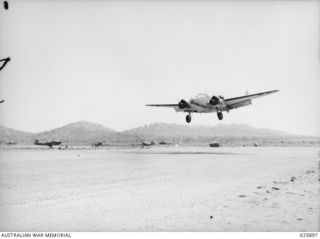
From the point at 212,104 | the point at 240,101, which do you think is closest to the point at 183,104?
the point at 212,104

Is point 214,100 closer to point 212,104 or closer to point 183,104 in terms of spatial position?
point 212,104

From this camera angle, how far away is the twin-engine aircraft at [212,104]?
50.2 m

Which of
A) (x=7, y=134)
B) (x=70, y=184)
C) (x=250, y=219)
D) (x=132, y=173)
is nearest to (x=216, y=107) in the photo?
(x=132, y=173)

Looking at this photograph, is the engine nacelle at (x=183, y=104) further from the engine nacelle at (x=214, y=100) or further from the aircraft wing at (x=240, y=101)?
the aircraft wing at (x=240, y=101)

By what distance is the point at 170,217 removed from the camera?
1288 centimetres

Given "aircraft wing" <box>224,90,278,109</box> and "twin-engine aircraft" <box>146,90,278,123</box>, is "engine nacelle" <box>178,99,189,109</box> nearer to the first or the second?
"twin-engine aircraft" <box>146,90,278,123</box>

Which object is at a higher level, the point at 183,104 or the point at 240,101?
the point at 240,101

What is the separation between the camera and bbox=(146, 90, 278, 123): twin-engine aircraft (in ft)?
165

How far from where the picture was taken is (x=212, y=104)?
1972 inches

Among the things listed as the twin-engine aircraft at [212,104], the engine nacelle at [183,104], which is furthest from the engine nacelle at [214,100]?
the engine nacelle at [183,104]

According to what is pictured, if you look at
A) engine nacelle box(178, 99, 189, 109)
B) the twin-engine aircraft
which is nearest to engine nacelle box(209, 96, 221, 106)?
the twin-engine aircraft

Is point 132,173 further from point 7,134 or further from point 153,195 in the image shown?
point 7,134

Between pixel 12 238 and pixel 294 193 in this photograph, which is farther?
pixel 294 193

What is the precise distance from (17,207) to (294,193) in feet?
39.8
